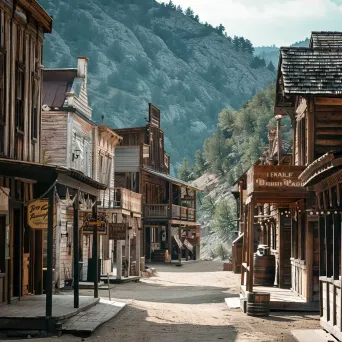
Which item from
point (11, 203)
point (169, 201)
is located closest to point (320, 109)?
point (11, 203)

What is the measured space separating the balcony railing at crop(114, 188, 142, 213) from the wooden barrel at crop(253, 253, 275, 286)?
11.2 m

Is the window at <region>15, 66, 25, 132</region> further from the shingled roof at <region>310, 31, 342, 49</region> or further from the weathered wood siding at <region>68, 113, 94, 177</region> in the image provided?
the weathered wood siding at <region>68, 113, 94, 177</region>

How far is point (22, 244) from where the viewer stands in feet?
71.8

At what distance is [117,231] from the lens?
27906 mm

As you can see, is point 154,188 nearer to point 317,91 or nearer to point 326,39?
point 326,39

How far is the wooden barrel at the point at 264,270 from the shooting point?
2680cm

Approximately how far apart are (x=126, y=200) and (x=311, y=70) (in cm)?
1712

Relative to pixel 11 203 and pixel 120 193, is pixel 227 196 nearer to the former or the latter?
pixel 120 193

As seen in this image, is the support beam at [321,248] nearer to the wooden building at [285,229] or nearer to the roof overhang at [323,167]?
the roof overhang at [323,167]

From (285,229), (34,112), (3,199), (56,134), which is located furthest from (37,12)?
(56,134)

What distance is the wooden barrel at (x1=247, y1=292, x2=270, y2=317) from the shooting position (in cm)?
2183

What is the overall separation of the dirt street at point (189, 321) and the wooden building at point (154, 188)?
22605mm

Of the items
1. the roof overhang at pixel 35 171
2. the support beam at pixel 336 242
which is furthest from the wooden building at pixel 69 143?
the support beam at pixel 336 242

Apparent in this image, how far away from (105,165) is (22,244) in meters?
20.9
